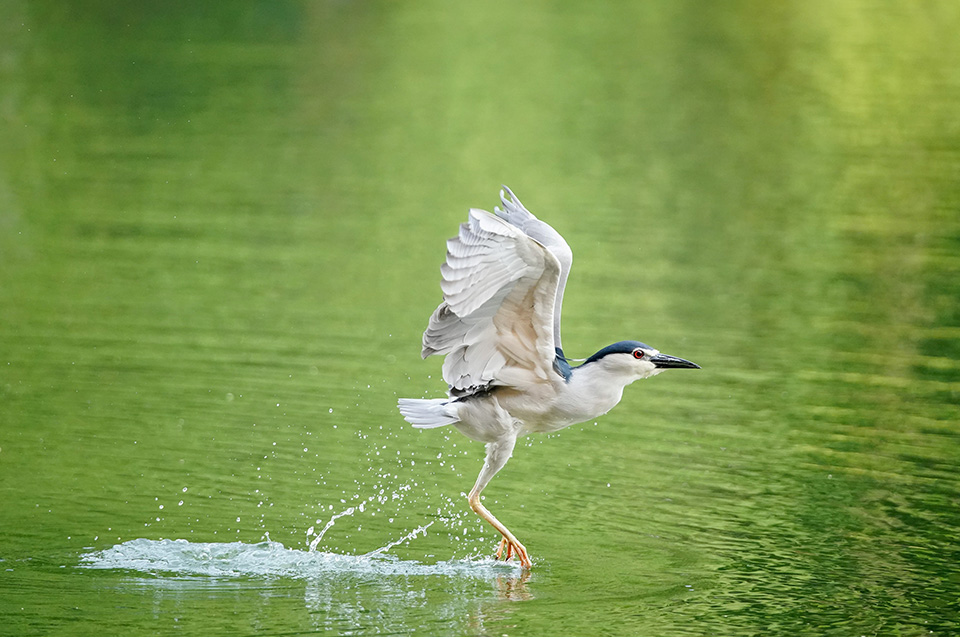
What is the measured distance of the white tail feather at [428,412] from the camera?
9.79 m

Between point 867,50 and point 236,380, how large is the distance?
27.2 meters

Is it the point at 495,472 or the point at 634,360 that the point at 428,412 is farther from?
the point at 634,360

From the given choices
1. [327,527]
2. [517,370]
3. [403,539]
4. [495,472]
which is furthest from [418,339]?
[517,370]

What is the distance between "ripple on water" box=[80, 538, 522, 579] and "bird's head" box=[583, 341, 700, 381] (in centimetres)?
147

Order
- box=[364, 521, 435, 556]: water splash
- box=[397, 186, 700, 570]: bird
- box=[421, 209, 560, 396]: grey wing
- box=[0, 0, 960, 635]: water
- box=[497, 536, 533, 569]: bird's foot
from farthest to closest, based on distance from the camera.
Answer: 1. box=[364, 521, 435, 556]: water splash
2. box=[497, 536, 533, 569]: bird's foot
3. box=[0, 0, 960, 635]: water
4. box=[397, 186, 700, 570]: bird
5. box=[421, 209, 560, 396]: grey wing

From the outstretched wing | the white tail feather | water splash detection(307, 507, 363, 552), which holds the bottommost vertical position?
water splash detection(307, 507, 363, 552)

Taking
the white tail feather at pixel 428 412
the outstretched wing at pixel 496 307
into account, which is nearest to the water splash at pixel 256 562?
the white tail feather at pixel 428 412

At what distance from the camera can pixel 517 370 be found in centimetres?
981

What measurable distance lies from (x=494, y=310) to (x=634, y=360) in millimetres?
957

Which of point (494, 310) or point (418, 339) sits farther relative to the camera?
point (418, 339)

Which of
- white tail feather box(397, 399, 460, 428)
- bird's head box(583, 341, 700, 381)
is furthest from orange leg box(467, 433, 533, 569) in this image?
bird's head box(583, 341, 700, 381)

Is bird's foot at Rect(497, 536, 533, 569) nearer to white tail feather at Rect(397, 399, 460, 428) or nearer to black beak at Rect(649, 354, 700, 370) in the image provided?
white tail feather at Rect(397, 399, 460, 428)

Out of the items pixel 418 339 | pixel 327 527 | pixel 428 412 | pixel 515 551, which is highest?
pixel 418 339

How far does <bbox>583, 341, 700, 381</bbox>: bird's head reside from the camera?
9.60 m
